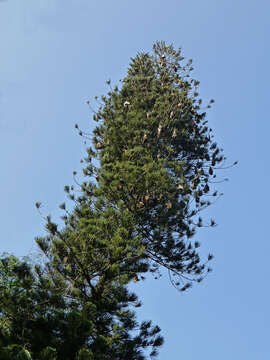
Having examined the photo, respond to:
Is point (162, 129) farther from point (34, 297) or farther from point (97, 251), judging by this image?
point (34, 297)

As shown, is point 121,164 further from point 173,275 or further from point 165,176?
point 173,275

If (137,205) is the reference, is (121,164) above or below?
above

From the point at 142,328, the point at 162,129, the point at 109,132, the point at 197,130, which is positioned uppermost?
the point at 197,130

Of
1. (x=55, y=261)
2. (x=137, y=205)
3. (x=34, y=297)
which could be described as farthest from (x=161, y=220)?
(x=34, y=297)

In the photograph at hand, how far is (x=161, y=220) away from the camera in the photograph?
8.39 meters

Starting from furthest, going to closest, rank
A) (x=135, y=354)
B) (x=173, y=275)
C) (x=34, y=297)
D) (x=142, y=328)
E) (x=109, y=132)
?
(x=109, y=132)
(x=173, y=275)
(x=142, y=328)
(x=135, y=354)
(x=34, y=297)

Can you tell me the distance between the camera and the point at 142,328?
23.7ft

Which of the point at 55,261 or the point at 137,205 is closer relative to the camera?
the point at 55,261

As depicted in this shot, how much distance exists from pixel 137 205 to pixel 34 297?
10.9 ft

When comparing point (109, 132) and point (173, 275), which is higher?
point (109, 132)

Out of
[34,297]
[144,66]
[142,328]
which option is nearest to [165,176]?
[142,328]

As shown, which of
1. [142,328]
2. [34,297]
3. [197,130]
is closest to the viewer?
[34,297]

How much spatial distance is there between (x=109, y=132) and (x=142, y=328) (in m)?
5.35

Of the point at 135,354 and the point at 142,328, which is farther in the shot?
the point at 142,328
